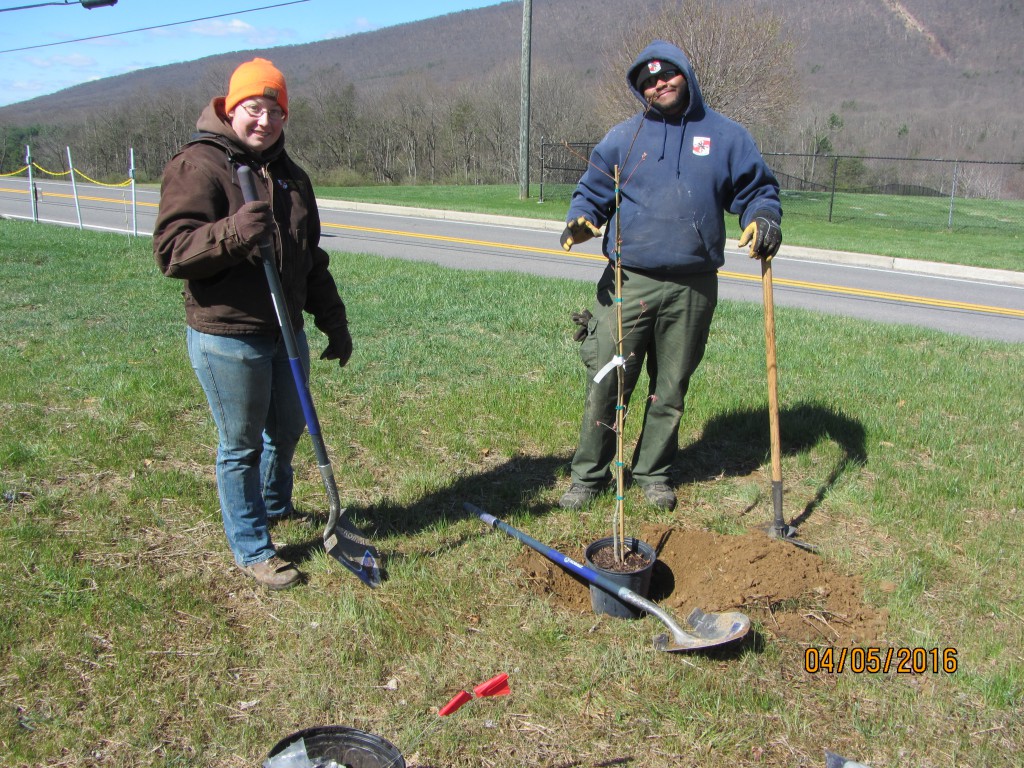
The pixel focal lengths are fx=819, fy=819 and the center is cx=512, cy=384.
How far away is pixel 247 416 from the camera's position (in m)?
3.36

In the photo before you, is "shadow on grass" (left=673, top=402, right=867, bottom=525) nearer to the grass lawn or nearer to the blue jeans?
the grass lawn

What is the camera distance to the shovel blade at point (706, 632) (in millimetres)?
3074

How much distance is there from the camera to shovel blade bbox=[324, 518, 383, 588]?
354cm

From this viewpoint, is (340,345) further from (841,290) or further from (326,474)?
(841,290)

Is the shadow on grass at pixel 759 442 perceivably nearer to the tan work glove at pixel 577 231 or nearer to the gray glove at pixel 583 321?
the gray glove at pixel 583 321

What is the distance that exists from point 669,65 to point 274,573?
9.65ft

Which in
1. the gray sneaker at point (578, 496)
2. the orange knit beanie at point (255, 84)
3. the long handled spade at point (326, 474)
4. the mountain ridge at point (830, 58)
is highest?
the mountain ridge at point (830, 58)

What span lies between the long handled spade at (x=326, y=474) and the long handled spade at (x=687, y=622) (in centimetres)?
83

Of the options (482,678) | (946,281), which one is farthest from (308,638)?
(946,281)

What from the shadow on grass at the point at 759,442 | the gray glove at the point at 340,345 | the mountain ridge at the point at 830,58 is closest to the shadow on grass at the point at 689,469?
the shadow on grass at the point at 759,442

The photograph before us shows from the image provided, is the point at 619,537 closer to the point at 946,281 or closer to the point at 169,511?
the point at 169,511

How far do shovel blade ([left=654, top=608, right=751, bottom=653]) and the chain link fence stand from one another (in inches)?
169
